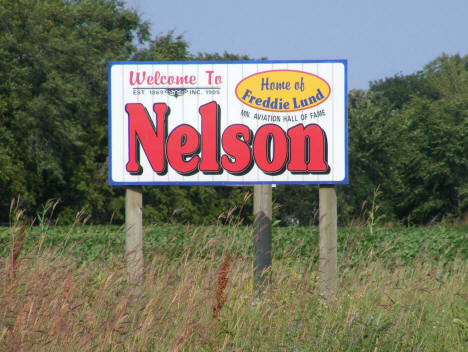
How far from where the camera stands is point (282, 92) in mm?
7223

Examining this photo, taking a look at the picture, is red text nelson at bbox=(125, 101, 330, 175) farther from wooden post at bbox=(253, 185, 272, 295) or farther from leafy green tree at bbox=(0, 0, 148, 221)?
leafy green tree at bbox=(0, 0, 148, 221)

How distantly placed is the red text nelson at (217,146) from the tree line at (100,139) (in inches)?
531

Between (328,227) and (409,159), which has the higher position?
(409,159)

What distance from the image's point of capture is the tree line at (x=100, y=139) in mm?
26906

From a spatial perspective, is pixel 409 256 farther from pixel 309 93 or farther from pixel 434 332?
pixel 434 332

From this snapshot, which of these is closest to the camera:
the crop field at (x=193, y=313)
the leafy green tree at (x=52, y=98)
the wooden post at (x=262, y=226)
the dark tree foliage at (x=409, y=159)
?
the crop field at (x=193, y=313)

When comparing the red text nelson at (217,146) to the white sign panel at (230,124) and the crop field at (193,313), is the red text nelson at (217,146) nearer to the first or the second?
the white sign panel at (230,124)

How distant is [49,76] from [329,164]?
21.5m

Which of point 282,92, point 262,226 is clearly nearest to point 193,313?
point 262,226

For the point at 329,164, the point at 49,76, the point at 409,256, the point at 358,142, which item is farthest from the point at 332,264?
the point at 358,142

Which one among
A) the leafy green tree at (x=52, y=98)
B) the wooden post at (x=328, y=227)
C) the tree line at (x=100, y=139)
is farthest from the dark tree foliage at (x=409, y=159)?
the wooden post at (x=328, y=227)

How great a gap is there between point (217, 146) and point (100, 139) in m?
25.4

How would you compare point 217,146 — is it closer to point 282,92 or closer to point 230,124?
point 230,124

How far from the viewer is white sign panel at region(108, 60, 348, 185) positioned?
7172 mm
